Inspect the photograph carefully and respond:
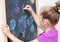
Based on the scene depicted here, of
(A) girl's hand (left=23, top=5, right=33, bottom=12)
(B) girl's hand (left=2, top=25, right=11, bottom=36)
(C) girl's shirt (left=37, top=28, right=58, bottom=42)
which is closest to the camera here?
(B) girl's hand (left=2, top=25, right=11, bottom=36)

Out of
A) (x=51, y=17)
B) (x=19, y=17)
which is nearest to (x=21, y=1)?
(x=19, y=17)

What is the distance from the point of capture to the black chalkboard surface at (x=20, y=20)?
4.38 ft

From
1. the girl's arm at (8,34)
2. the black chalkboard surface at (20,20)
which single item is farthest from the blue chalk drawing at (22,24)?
the girl's arm at (8,34)

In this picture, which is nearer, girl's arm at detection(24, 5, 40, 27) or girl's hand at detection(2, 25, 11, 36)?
girl's hand at detection(2, 25, 11, 36)

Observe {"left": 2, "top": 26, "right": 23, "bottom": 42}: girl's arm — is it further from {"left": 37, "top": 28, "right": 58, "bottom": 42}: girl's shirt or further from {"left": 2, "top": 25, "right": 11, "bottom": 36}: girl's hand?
{"left": 37, "top": 28, "right": 58, "bottom": 42}: girl's shirt

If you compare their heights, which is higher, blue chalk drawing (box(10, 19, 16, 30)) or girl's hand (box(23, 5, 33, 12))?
girl's hand (box(23, 5, 33, 12))

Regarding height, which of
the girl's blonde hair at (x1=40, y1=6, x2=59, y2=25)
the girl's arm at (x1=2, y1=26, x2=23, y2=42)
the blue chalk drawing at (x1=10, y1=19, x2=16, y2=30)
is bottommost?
the girl's arm at (x1=2, y1=26, x2=23, y2=42)

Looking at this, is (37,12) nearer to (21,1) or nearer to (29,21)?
(29,21)

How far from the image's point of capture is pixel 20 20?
143 centimetres

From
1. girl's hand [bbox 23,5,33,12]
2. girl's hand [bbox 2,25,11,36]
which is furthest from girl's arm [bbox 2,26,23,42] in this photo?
girl's hand [bbox 23,5,33,12]

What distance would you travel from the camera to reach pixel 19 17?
4.67ft

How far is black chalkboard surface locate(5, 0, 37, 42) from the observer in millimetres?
1335

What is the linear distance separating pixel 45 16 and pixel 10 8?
0.25m

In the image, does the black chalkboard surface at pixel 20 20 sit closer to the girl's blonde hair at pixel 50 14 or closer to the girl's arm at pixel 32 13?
the girl's arm at pixel 32 13
